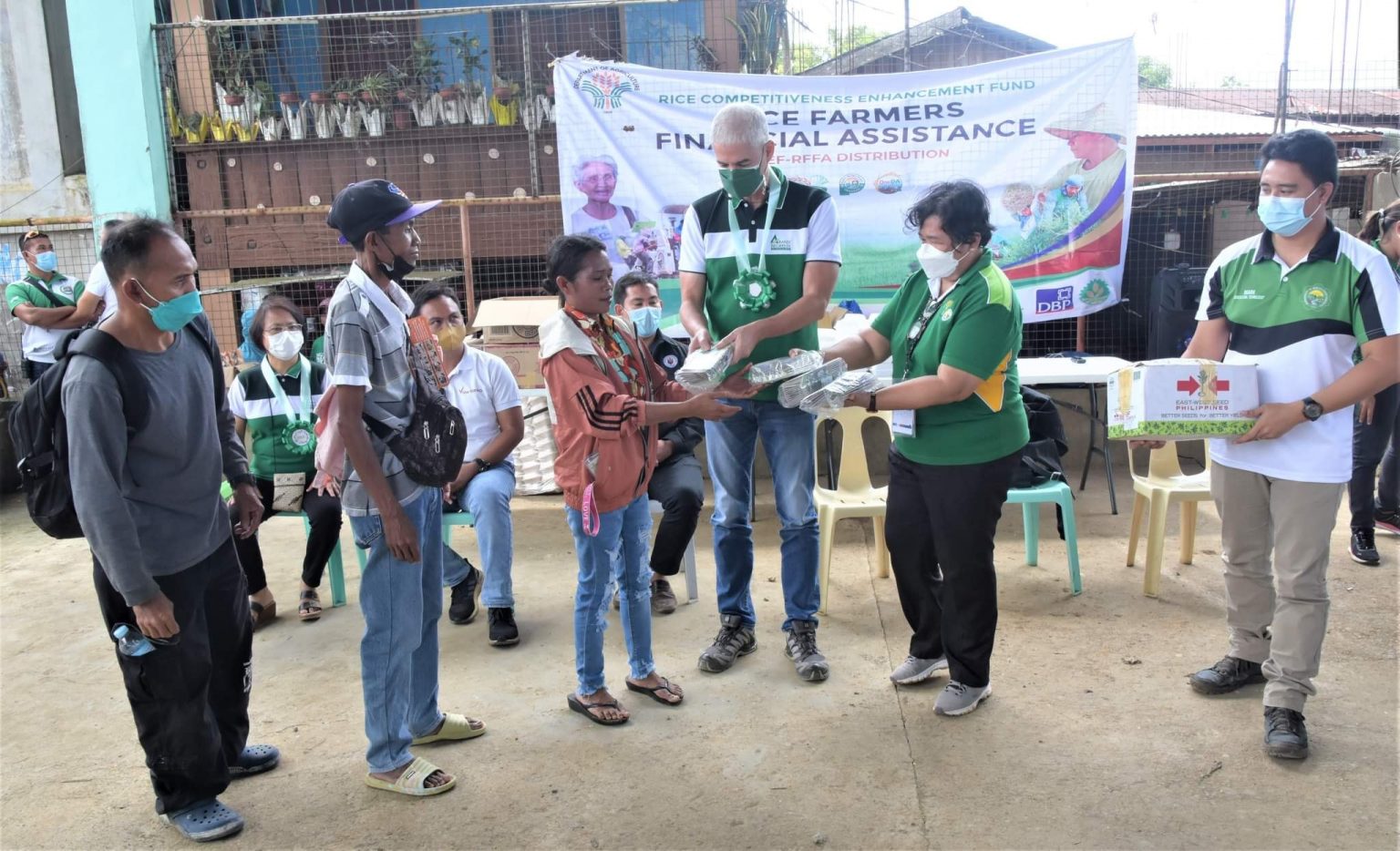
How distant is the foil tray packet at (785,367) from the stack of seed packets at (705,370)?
0.41 ft

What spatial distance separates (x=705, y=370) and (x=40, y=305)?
5.37m

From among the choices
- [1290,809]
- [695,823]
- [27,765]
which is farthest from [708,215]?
[27,765]

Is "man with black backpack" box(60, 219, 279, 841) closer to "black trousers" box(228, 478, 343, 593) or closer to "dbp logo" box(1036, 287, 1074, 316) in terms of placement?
"black trousers" box(228, 478, 343, 593)

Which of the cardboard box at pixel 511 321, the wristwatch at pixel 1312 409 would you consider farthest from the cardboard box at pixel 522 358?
the wristwatch at pixel 1312 409

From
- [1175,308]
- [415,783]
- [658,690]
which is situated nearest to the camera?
[415,783]

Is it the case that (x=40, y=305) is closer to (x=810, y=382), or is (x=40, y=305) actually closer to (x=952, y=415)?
(x=810, y=382)

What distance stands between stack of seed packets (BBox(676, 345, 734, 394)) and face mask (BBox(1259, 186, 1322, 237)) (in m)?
1.68

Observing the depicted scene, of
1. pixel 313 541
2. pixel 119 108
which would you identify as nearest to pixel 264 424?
pixel 313 541

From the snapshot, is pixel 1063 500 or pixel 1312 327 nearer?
pixel 1312 327

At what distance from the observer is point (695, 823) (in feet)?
8.82

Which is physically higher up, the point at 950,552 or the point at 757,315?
the point at 757,315

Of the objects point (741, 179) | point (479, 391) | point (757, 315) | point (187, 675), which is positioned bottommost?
point (187, 675)

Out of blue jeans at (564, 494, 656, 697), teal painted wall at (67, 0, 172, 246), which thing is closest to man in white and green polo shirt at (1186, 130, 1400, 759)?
blue jeans at (564, 494, 656, 697)

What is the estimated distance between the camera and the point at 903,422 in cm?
321
